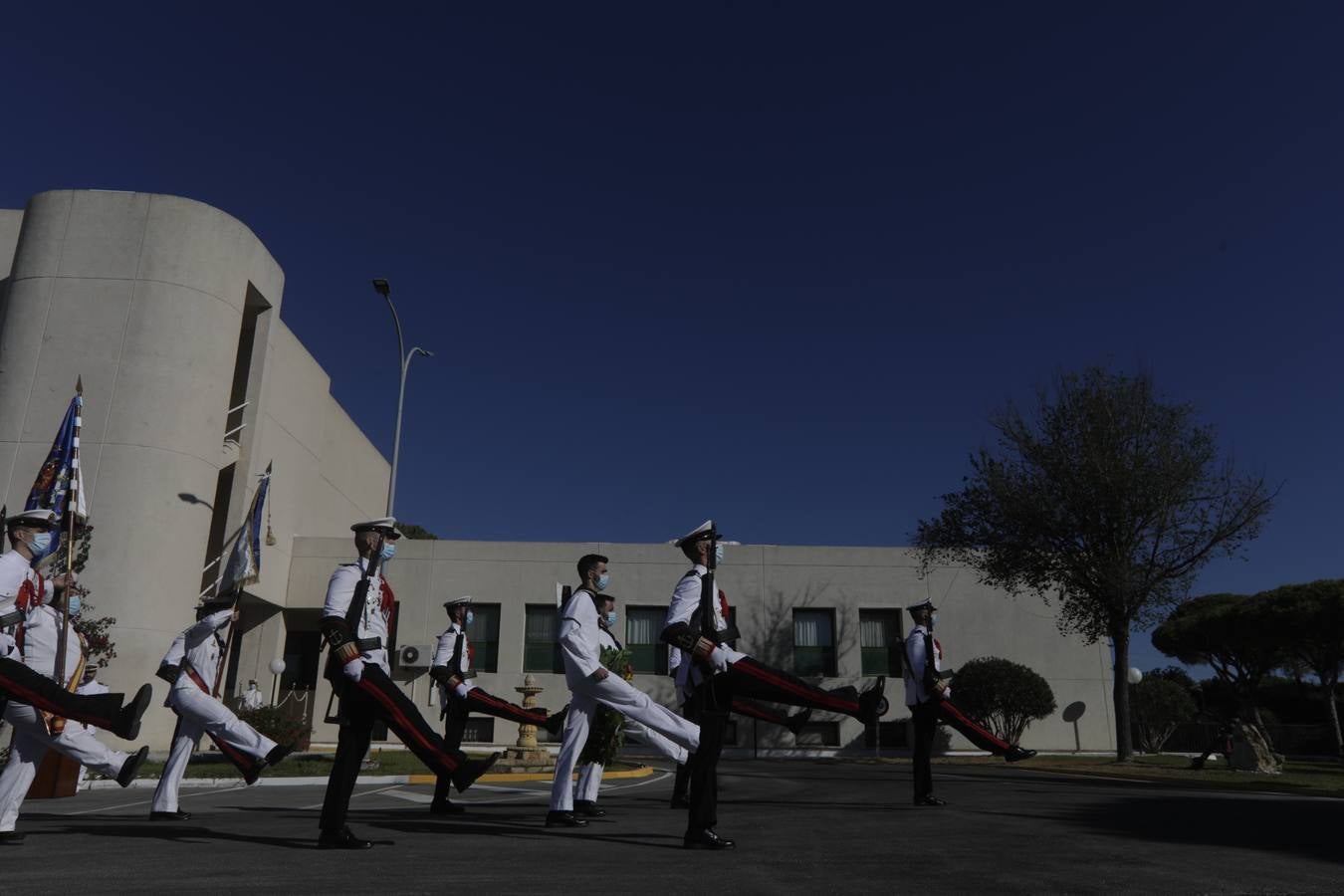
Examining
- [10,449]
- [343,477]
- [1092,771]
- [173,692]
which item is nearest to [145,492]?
[10,449]

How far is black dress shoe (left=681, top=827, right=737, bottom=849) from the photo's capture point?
246 inches

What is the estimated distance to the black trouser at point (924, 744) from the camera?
991 centimetres

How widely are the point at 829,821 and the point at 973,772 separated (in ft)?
35.3


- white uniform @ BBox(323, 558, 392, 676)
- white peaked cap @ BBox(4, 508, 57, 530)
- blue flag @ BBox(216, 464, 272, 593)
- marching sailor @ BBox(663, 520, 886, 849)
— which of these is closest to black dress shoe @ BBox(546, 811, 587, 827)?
marching sailor @ BBox(663, 520, 886, 849)

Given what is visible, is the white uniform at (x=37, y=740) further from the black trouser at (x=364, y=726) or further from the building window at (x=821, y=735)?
the building window at (x=821, y=735)

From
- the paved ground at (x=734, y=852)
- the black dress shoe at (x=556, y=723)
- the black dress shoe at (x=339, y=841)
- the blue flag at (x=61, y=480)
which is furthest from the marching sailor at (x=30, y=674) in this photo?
the blue flag at (x=61, y=480)

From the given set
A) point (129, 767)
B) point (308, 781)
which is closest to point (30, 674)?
point (129, 767)

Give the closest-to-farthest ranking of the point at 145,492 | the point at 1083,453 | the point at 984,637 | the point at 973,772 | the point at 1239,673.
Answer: the point at 973,772 < the point at 145,492 < the point at 1083,453 < the point at 984,637 < the point at 1239,673

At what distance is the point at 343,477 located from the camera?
3553 cm

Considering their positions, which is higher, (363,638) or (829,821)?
(363,638)

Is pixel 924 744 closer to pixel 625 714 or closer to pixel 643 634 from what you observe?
pixel 625 714

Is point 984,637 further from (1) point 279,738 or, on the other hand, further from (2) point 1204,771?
(1) point 279,738

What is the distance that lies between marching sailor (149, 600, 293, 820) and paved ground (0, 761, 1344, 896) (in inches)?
15.4

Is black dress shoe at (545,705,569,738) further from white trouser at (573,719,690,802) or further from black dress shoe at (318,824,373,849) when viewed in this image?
black dress shoe at (318,824,373,849)
